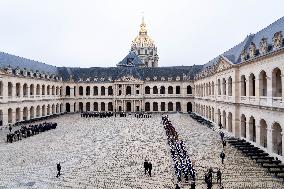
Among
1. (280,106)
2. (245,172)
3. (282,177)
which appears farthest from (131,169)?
(280,106)

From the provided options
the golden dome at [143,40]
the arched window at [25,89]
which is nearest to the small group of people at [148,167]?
the arched window at [25,89]

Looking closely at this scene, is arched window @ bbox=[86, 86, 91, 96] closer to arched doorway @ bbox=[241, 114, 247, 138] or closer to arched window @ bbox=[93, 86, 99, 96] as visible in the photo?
arched window @ bbox=[93, 86, 99, 96]

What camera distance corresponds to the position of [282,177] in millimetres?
20609

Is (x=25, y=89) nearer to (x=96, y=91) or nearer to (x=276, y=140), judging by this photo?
(x=96, y=91)

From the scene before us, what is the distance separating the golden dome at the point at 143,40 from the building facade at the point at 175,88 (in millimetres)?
463

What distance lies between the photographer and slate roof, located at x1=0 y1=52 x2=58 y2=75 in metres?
52.2

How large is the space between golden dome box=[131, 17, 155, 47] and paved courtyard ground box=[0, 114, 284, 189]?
84.8 m

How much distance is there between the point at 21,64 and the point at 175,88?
3764 centimetres

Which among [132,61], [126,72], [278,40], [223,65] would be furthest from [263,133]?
[132,61]

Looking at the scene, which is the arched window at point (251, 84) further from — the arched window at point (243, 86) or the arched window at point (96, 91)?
the arched window at point (96, 91)

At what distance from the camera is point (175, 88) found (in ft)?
259

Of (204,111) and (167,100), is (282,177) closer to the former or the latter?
(204,111)

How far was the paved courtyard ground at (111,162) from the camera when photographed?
2023 centimetres

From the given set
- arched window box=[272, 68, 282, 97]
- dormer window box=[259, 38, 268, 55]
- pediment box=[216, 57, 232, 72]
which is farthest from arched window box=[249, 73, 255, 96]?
pediment box=[216, 57, 232, 72]
